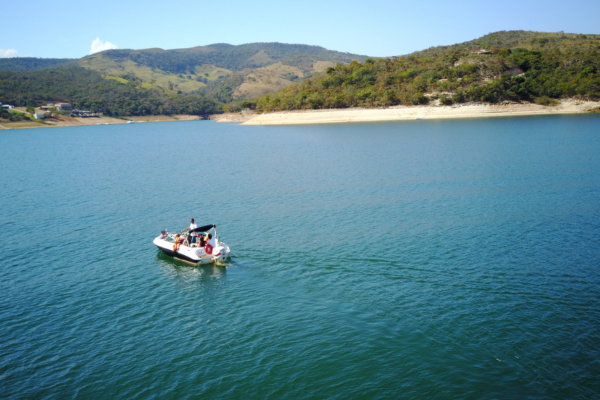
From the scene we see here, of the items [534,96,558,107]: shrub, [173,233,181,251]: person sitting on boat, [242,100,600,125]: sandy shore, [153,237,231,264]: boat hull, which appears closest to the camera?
[153,237,231,264]: boat hull

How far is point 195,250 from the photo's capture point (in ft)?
79.9

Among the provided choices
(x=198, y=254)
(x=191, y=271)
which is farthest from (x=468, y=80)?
(x=191, y=271)

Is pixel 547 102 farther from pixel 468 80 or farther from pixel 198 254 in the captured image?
pixel 198 254

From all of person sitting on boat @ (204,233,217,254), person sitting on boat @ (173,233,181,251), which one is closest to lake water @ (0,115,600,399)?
person sitting on boat @ (204,233,217,254)

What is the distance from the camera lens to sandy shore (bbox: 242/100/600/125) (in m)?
114

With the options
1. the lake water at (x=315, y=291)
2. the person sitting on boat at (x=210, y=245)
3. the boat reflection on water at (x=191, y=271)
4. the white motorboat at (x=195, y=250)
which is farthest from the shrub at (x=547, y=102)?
the boat reflection on water at (x=191, y=271)

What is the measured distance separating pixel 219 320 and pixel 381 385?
7750 mm

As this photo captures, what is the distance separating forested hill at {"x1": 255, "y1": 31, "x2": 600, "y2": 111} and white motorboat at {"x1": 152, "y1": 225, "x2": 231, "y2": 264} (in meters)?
113

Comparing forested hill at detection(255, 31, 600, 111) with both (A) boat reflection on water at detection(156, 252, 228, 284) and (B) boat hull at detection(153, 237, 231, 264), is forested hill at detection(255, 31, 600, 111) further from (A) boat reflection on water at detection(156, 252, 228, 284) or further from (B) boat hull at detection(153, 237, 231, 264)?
(A) boat reflection on water at detection(156, 252, 228, 284)

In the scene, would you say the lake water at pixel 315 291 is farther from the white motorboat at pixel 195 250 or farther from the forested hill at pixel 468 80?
the forested hill at pixel 468 80

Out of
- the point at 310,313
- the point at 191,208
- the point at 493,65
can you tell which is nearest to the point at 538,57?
the point at 493,65

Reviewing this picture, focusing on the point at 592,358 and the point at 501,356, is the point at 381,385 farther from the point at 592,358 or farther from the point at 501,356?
the point at 592,358

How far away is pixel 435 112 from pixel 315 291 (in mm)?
113448

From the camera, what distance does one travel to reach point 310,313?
60.2ft
